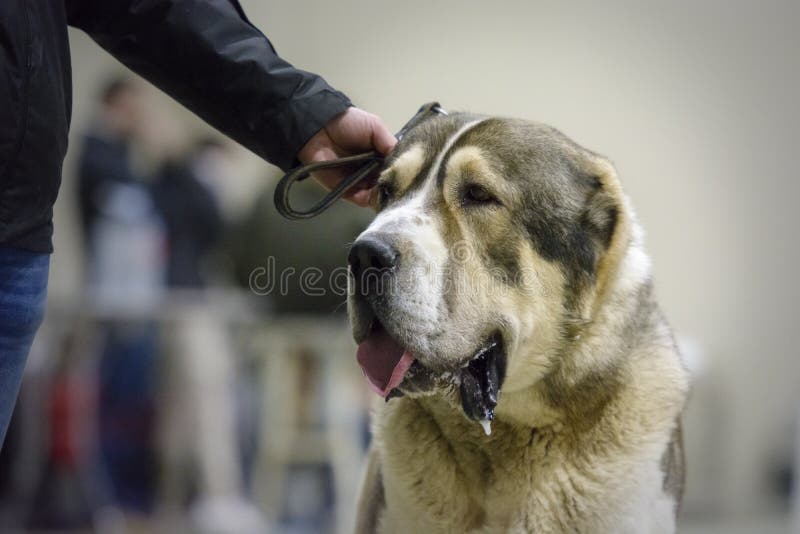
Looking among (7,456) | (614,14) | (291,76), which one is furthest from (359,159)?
(614,14)

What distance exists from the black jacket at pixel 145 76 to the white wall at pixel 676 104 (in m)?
5.32

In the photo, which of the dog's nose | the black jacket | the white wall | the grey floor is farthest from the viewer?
the white wall

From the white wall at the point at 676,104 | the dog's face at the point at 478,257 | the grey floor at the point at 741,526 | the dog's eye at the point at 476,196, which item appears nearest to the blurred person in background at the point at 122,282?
the white wall at the point at 676,104

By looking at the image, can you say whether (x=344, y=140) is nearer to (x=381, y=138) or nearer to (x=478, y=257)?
(x=381, y=138)

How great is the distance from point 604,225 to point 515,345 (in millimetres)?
344

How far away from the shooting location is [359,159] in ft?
7.60

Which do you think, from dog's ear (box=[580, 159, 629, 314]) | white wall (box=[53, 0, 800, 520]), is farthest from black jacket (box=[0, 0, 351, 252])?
white wall (box=[53, 0, 800, 520])

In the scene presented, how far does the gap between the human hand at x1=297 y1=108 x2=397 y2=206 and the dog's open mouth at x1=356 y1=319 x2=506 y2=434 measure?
1.60 ft

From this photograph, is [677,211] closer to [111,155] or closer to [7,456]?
[111,155]

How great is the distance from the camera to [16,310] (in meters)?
1.65

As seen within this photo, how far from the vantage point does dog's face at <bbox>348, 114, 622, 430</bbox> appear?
1.95 meters

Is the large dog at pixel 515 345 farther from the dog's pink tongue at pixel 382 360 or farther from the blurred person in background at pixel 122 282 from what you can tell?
the blurred person in background at pixel 122 282

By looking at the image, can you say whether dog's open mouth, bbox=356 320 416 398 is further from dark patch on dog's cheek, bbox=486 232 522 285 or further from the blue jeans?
the blue jeans

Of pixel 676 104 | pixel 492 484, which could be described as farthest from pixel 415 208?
pixel 676 104
